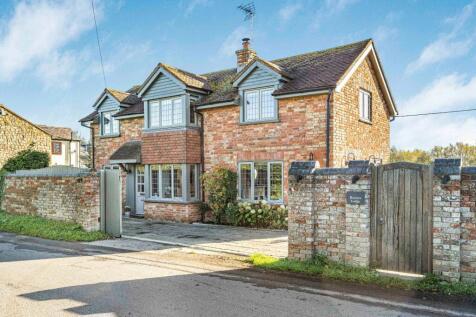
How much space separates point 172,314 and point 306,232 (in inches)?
146

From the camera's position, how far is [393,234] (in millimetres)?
7473

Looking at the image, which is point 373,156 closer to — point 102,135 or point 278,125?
point 278,125

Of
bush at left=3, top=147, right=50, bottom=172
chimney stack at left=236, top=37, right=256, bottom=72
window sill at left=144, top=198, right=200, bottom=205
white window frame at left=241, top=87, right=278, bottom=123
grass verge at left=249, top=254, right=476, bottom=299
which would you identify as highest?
chimney stack at left=236, top=37, right=256, bottom=72

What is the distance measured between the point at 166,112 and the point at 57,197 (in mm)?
5883

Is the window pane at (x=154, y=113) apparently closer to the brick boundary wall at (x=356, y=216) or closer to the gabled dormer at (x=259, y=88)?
the gabled dormer at (x=259, y=88)

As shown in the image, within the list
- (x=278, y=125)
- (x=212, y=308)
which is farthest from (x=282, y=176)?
(x=212, y=308)

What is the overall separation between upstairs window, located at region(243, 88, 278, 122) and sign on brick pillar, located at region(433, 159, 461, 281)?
8539 mm

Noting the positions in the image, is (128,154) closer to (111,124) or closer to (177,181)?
(111,124)

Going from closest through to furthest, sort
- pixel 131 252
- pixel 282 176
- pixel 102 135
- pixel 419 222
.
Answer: pixel 419 222
pixel 131 252
pixel 282 176
pixel 102 135

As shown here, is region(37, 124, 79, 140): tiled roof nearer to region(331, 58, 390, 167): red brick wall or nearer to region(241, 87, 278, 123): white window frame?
region(241, 87, 278, 123): white window frame

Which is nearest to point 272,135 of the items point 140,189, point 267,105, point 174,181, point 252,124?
point 252,124

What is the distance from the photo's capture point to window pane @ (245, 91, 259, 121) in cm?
1555

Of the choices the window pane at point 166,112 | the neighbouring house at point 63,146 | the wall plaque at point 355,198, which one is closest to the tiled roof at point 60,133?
the neighbouring house at point 63,146

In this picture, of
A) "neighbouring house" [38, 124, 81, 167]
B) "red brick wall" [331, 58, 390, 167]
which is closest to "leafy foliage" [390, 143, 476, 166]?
"red brick wall" [331, 58, 390, 167]
